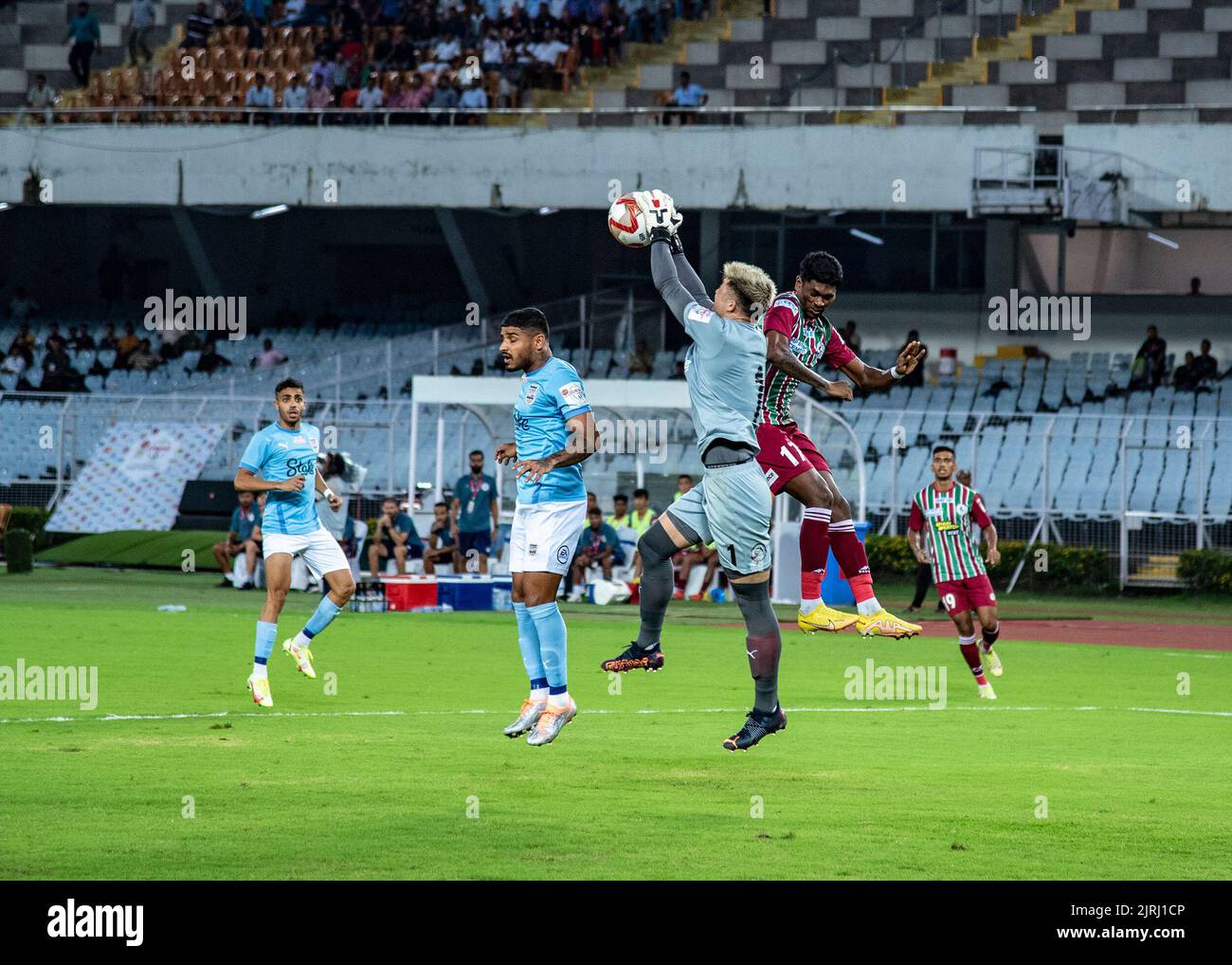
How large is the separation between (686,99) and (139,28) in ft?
51.8

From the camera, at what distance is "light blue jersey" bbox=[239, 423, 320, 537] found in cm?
1558

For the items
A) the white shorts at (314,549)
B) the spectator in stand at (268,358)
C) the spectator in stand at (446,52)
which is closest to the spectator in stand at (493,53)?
the spectator in stand at (446,52)

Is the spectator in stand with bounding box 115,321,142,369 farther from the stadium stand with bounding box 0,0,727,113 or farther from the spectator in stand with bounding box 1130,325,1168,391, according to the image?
the spectator in stand with bounding box 1130,325,1168,391

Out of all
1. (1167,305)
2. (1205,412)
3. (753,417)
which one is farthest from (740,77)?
(753,417)

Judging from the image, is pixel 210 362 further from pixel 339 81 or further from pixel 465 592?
pixel 465 592

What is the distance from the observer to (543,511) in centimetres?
1139

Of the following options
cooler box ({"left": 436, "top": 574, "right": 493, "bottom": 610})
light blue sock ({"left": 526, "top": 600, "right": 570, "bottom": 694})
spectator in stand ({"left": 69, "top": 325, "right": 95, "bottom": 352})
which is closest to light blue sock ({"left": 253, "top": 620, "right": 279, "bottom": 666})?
light blue sock ({"left": 526, "top": 600, "right": 570, "bottom": 694})

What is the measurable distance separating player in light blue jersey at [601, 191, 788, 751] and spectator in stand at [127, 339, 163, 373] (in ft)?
109

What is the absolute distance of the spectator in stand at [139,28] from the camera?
46.5 meters

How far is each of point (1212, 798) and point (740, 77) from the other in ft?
105

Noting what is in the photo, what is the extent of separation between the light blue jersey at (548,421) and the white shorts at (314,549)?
450 cm

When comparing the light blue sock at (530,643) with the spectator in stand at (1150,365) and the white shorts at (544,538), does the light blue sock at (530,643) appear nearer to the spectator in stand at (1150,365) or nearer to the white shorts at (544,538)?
the white shorts at (544,538)

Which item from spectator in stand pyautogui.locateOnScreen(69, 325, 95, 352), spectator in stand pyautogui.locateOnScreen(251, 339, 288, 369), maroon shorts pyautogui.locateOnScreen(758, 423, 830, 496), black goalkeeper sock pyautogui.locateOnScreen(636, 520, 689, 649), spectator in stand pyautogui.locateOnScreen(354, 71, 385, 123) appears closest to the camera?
black goalkeeper sock pyautogui.locateOnScreen(636, 520, 689, 649)

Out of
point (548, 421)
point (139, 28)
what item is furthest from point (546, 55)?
point (548, 421)
